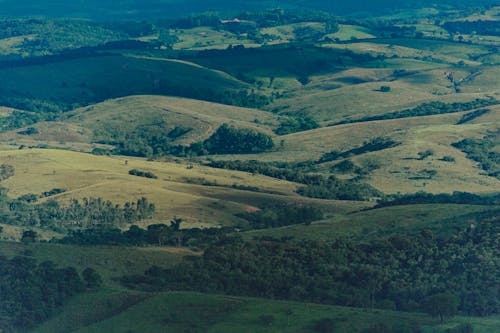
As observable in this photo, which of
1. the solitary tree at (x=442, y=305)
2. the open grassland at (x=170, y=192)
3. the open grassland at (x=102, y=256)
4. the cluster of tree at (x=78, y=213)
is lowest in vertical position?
the solitary tree at (x=442, y=305)

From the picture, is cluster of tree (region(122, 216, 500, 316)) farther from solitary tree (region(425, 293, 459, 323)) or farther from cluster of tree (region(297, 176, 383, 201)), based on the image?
cluster of tree (region(297, 176, 383, 201))

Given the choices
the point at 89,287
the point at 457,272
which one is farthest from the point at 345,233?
the point at 89,287

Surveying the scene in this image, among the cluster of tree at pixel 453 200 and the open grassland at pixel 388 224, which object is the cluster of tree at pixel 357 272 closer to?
the open grassland at pixel 388 224

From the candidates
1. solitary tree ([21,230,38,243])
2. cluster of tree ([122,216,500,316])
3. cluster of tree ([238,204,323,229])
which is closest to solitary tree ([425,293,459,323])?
cluster of tree ([122,216,500,316])

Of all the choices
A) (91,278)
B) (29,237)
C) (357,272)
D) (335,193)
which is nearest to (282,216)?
(335,193)

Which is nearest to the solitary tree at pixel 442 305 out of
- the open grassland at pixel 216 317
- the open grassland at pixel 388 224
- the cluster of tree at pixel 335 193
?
the open grassland at pixel 216 317

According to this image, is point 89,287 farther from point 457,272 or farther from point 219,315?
point 457,272
